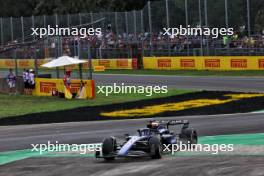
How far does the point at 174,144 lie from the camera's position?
16172 mm

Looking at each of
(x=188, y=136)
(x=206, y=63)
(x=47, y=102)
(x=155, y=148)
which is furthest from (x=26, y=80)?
(x=155, y=148)

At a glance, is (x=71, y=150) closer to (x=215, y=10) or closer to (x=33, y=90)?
(x=33, y=90)

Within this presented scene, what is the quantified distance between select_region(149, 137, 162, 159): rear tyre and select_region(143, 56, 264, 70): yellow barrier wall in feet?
94.1

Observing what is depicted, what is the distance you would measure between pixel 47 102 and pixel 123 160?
18126 millimetres

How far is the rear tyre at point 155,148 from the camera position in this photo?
14.9 meters

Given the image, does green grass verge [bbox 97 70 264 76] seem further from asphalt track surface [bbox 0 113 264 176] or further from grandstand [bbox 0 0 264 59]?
asphalt track surface [bbox 0 113 264 176]

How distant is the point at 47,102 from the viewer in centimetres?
3288

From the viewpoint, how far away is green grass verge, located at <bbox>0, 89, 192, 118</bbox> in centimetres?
2977

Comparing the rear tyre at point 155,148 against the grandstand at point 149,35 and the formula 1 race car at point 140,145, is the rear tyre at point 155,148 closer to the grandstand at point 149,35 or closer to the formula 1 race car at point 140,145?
the formula 1 race car at point 140,145

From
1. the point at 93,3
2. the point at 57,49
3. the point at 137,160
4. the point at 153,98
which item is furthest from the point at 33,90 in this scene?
the point at 93,3

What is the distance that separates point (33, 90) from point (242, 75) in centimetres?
1271

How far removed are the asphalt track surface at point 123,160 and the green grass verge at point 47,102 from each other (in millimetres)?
4343

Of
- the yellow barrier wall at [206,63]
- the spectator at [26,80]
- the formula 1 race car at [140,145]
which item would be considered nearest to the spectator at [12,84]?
the spectator at [26,80]

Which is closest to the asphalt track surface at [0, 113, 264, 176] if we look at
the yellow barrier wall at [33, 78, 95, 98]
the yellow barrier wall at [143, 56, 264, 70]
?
the yellow barrier wall at [33, 78, 95, 98]
